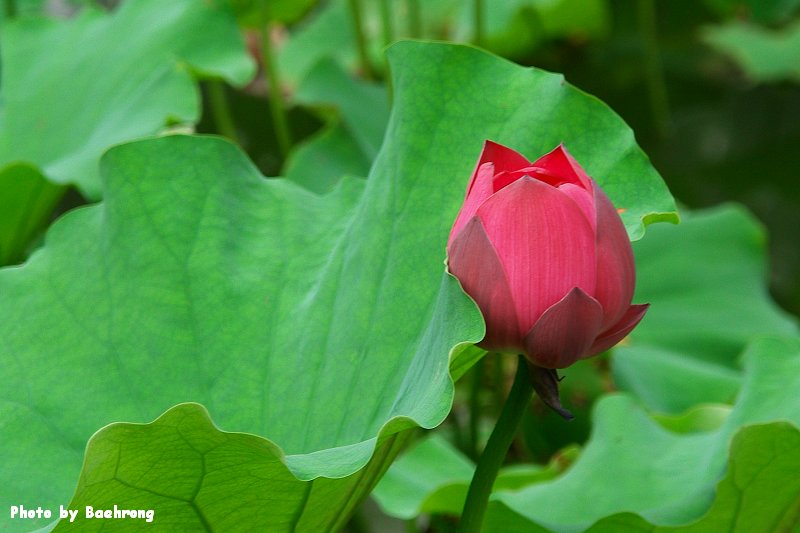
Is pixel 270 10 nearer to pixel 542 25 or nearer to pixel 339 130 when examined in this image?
pixel 339 130

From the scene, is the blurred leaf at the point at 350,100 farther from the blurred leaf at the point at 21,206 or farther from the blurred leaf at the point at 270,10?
the blurred leaf at the point at 21,206

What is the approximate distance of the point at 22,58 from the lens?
1520mm

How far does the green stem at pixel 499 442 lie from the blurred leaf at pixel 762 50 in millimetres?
2692

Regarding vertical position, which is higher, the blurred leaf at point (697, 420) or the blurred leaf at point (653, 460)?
the blurred leaf at point (653, 460)

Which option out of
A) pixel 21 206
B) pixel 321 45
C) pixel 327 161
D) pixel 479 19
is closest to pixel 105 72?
pixel 21 206

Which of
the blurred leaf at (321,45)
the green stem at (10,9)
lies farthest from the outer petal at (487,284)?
the blurred leaf at (321,45)

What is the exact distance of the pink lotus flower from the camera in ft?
1.94

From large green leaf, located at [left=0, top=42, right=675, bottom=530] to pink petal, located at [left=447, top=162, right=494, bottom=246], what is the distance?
0.16 meters

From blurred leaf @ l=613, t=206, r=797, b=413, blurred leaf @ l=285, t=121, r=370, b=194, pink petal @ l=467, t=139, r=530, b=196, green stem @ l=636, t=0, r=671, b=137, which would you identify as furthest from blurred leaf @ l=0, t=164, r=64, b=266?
green stem @ l=636, t=0, r=671, b=137

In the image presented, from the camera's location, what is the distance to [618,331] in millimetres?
626

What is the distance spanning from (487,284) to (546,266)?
0.12 ft

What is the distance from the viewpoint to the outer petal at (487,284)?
23.6 inches

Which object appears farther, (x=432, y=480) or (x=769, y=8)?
(x=769, y=8)

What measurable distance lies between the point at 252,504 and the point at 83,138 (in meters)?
0.84
